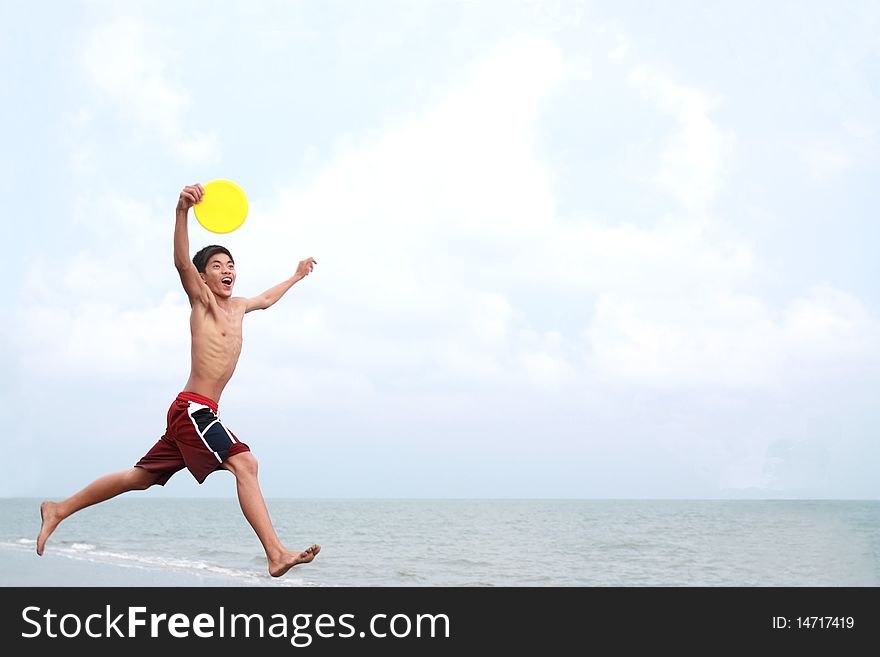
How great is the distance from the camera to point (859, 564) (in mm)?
24656

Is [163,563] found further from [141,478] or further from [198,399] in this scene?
[198,399]

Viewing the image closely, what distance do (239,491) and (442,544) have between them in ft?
76.5

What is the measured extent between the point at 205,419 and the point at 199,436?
0.10 metres

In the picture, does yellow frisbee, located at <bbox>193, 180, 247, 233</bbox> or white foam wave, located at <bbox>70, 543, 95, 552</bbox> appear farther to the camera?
white foam wave, located at <bbox>70, 543, 95, 552</bbox>

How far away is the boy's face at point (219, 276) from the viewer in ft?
17.3

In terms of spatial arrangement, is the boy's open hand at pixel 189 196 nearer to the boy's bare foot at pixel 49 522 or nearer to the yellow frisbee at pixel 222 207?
the yellow frisbee at pixel 222 207

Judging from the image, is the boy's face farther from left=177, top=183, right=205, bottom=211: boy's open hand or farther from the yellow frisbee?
left=177, top=183, right=205, bottom=211: boy's open hand

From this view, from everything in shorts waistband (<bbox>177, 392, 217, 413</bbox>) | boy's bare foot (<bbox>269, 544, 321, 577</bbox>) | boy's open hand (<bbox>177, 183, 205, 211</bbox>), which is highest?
boy's open hand (<bbox>177, 183, 205, 211</bbox>)

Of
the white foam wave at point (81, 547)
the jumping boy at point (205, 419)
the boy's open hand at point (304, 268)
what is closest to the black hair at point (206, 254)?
the jumping boy at point (205, 419)

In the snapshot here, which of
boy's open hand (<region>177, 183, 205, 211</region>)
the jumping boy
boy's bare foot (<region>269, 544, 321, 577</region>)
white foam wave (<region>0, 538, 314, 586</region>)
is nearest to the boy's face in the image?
the jumping boy

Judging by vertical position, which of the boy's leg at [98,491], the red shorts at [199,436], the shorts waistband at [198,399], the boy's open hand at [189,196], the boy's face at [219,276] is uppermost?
the boy's open hand at [189,196]

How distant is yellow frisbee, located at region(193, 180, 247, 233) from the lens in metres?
5.12

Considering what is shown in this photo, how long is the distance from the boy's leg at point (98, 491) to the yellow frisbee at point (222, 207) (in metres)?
1.45
